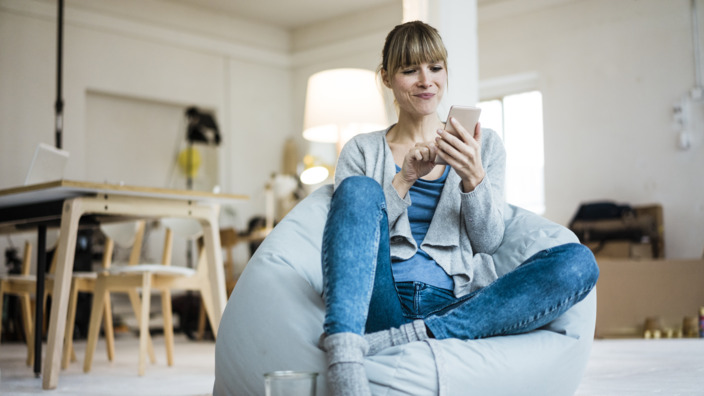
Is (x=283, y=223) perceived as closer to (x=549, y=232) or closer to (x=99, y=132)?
(x=549, y=232)

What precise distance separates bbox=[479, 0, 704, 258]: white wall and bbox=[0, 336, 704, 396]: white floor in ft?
5.69

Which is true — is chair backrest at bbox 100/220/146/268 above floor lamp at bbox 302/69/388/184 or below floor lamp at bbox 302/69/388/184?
below

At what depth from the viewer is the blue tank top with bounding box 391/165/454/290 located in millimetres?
1822

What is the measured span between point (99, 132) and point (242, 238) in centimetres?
213

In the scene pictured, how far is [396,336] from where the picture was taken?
5.02 feet

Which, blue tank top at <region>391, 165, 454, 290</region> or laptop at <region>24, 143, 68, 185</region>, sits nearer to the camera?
blue tank top at <region>391, 165, 454, 290</region>

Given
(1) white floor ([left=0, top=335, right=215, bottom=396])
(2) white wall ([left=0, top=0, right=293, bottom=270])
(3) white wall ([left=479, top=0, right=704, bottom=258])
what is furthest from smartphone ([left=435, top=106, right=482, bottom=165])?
(2) white wall ([left=0, top=0, right=293, bottom=270])

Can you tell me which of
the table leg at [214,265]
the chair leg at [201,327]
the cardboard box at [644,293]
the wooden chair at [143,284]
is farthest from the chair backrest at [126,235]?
the cardboard box at [644,293]

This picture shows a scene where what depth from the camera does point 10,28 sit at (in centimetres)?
666

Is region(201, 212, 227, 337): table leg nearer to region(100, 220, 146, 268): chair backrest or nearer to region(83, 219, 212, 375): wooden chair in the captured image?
region(83, 219, 212, 375): wooden chair

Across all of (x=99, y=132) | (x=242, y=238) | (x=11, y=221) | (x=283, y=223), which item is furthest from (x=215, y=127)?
(x=283, y=223)

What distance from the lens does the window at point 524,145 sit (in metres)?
6.80

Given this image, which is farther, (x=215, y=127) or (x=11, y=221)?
(x=215, y=127)

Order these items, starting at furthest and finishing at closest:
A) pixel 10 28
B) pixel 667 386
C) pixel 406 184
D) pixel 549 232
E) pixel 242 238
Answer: pixel 10 28, pixel 242 238, pixel 667 386, pixel 549 232, pixel 406 184
